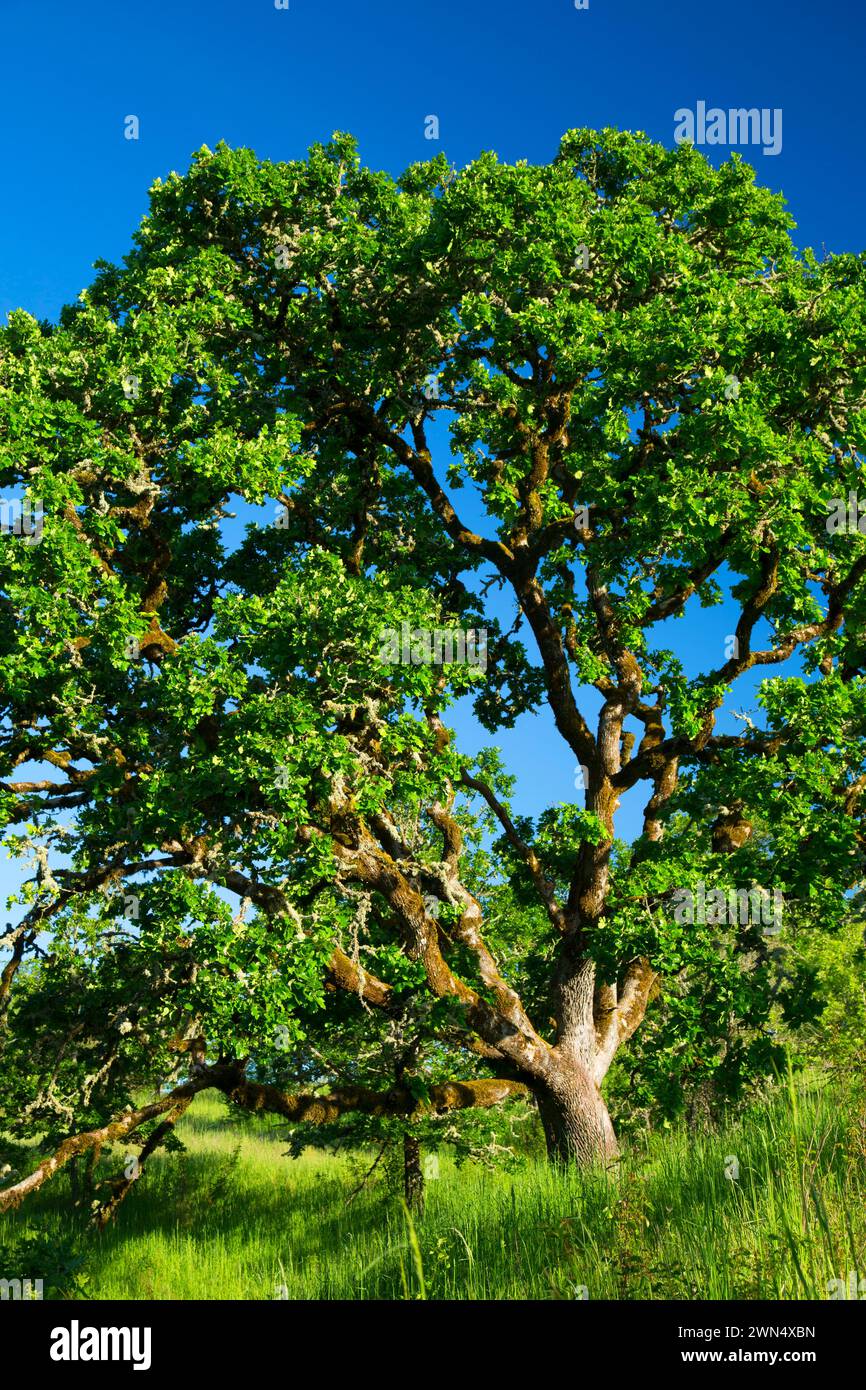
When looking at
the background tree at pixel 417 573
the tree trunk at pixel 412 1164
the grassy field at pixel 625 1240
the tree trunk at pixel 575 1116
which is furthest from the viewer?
the tree trunk at pixel 412 1164

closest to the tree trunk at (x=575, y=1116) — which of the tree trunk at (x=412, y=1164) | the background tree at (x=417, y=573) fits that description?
the background tree at (x=417, y=573)

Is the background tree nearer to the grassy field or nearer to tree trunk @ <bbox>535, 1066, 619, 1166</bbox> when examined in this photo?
tree trunk @ <bbox>535, 1066, 619, 1166</bbox>

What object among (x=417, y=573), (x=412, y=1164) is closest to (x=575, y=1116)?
(x=412, y=1164)

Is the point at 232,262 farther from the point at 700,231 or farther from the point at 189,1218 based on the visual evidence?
the point at 189,1218

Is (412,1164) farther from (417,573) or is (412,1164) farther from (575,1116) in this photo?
(417,573)

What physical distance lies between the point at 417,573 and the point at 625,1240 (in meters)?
12.9

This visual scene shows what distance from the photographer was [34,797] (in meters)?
15.9

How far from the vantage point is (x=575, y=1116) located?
1812cm

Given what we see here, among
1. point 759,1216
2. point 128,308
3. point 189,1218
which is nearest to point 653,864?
point 759,1216

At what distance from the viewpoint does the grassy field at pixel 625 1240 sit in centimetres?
737

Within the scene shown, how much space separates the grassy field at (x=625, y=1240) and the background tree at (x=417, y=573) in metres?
2.97

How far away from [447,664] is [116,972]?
8.84 m

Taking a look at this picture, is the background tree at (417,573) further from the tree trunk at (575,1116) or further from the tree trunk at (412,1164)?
the tree trunk at (412,1164)

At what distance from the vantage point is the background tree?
1439cm
